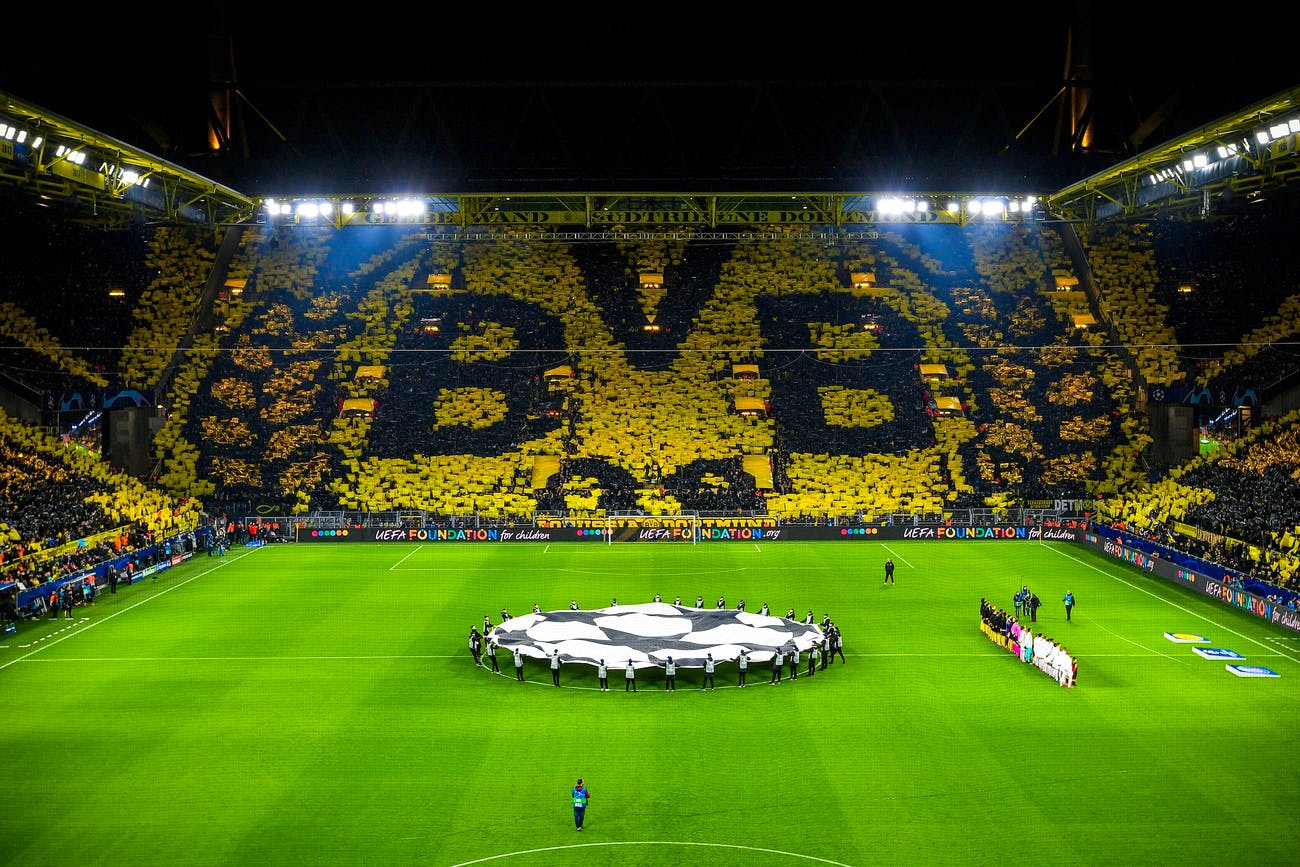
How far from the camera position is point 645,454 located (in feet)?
193

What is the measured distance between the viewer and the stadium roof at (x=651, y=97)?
45594 mm

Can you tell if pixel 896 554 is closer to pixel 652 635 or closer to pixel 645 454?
pixel 645 454

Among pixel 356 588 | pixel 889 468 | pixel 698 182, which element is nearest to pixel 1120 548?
pixel 889 468

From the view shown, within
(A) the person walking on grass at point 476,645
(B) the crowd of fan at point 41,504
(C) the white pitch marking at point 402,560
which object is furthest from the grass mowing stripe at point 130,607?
(A) the person walking on grass at point 476,645

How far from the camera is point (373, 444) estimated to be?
5934 centimetres

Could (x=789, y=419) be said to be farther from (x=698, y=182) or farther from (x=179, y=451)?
(x=179, y=451)

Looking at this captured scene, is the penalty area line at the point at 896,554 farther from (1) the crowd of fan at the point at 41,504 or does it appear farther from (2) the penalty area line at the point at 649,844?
(1) the crowd of fan at the point at 41,504

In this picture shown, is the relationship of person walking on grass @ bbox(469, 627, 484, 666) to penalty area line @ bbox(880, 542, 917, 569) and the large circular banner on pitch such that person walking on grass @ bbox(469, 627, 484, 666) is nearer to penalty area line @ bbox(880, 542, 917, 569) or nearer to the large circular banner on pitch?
the large circular banner on pitch

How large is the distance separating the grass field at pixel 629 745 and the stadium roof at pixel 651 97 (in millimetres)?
17783

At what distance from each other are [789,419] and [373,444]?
2116cm

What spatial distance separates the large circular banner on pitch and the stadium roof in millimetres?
20293

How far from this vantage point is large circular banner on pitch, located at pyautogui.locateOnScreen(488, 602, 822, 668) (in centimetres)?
2951

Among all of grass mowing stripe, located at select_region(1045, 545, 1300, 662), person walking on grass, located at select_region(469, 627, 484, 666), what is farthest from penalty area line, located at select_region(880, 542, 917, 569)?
person walking on grass, located at select_region(469, 627, 484, 666)

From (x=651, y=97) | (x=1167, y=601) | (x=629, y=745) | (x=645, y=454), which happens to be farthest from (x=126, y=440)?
(x=1167, y=601)
